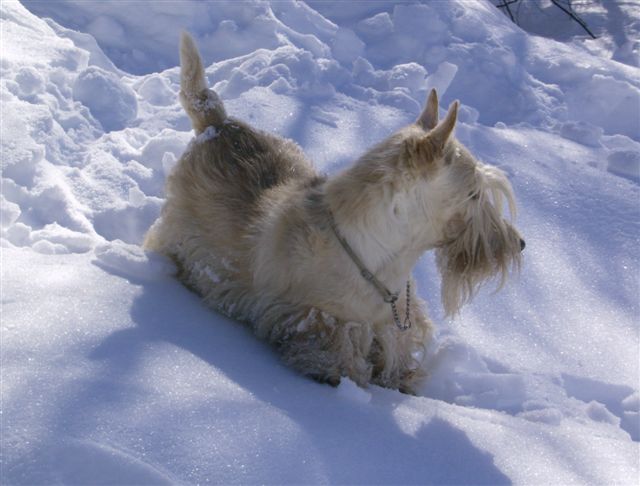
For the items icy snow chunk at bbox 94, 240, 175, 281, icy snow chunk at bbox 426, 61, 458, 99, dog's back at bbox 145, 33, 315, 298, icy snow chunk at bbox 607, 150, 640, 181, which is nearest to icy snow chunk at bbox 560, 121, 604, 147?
icy snow chunk at bbox 607, 150, 640, 181

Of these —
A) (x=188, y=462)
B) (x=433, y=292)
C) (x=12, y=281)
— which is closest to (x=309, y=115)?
(x=433, y=292)

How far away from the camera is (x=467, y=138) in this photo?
4945 mm

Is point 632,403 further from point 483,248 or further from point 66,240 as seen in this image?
point 66,240

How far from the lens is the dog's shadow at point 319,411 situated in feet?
7.06

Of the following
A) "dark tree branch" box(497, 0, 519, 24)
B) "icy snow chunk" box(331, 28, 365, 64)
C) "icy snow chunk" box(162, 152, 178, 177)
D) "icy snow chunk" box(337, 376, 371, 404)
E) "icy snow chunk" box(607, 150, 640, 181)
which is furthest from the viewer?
"dark tree branch" box(497, 0, 519, 24)

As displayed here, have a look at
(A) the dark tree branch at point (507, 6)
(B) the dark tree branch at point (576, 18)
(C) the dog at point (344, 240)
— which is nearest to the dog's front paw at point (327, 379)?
(C) the dog at point (344, 240)

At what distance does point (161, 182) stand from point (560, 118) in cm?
295

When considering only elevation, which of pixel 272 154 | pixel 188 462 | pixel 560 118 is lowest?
pixel 560 118

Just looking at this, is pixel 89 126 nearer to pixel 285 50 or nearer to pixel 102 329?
pixel 285 50

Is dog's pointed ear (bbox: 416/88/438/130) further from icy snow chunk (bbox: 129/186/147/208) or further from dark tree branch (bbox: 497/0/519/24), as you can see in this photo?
dark tree branch (bbox: 497/0/519/24)

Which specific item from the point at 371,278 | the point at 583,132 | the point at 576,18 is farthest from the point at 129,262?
the point at 576,18

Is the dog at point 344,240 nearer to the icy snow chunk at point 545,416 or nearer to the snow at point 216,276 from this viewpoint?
the snow at point 216,276

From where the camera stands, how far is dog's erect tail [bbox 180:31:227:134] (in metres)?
3.59

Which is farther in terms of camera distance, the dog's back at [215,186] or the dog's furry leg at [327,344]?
the dog's back at [215,186]
